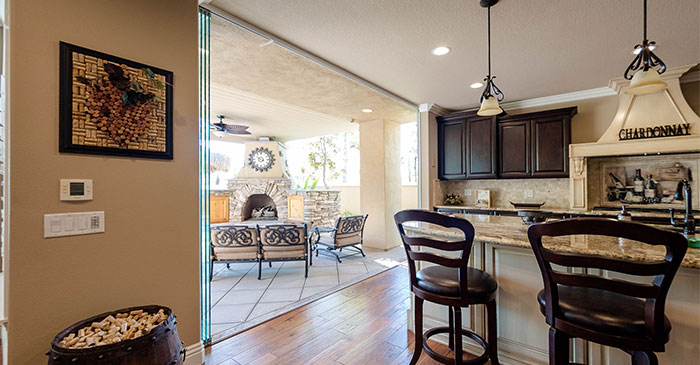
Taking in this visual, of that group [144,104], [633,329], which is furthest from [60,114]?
[633,329]

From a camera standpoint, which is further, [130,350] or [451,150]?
[451,150]

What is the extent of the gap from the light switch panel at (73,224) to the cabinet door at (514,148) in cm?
483

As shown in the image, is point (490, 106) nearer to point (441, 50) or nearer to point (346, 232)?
point (441, 50)

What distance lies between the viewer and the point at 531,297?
1793 mm

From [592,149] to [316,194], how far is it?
5.30 m

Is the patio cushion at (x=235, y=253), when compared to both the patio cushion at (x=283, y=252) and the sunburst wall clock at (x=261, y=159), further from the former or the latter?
the sunburst wall clock at (x=261, y=159)

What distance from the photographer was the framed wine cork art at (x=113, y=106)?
148 centimetres

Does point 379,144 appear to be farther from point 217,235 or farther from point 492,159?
point 217,235

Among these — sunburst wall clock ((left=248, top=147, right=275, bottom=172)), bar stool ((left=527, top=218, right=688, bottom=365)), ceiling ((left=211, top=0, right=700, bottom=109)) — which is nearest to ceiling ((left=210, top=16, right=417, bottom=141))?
ceiling ((left=211, top=0, right=700, bottom=109))

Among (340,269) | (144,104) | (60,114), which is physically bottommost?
(340,269)

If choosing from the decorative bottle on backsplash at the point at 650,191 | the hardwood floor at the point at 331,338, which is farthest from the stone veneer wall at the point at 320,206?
the decorative bottle on backsplash at the point at 650,191

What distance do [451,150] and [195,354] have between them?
449 cm

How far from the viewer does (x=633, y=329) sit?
3.58 feet

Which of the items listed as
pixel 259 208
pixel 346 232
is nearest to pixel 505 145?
pixel 346 232
